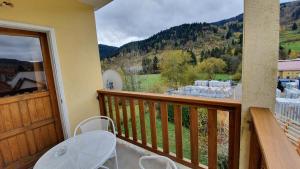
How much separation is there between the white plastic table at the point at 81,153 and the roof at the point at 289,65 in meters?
1.57

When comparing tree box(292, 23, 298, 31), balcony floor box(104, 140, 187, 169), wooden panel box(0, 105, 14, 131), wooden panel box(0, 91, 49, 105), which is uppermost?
tree box(292, 23, 298, 31)

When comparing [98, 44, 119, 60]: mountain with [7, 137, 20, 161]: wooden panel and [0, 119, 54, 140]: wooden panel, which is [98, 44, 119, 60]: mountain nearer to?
[0, 119, 54, 140]: wooden panel

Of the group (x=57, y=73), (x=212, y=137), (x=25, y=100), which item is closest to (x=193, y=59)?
(x=212, y=137)

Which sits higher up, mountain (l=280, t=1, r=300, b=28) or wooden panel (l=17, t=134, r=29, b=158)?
mountain (l=280, t=1, r=300, b=28)

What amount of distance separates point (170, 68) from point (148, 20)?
1594 mm

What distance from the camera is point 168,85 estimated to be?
2.53m

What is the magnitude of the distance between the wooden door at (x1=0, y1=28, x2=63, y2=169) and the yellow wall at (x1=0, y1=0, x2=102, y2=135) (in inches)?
8.1

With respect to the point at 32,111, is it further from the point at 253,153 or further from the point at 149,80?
the point at 253,153

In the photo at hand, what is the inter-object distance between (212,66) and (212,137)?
3.34 feet

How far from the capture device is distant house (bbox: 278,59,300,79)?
1060 millimetres

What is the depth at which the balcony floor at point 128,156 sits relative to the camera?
2004 millimetres

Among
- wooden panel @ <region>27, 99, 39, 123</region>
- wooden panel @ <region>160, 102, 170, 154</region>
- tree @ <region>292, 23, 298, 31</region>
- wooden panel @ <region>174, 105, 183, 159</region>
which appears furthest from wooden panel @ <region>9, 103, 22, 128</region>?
tree @ <region>292, 23, 298, 31</region>

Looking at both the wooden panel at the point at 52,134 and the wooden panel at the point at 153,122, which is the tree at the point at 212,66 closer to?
the wooden panel at the point at 153,122

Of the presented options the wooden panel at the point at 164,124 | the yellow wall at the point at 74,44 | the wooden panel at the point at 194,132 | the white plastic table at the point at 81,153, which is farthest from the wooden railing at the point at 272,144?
the yellow wall at the point at 74,44
